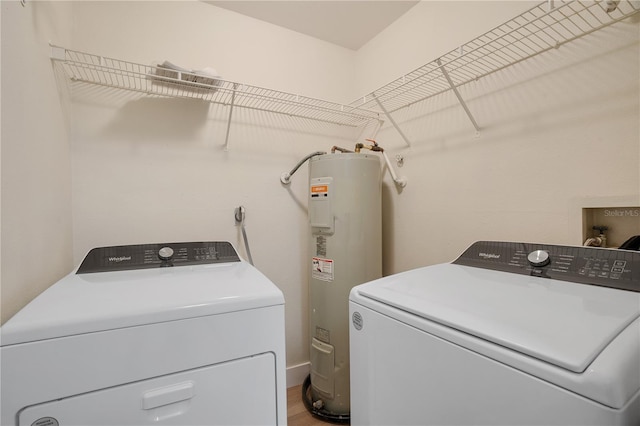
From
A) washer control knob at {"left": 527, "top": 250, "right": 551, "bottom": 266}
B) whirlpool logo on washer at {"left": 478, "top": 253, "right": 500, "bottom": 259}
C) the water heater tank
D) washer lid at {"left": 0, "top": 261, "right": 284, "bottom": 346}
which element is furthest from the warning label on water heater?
washer control knob at {"left": 527, "top": 250, "right": 551, "bottom": 266}

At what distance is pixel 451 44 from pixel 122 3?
1836 mm

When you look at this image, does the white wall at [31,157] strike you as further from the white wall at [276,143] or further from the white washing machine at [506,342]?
the white washing machine at [506,342]

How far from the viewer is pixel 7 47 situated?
2.49ft

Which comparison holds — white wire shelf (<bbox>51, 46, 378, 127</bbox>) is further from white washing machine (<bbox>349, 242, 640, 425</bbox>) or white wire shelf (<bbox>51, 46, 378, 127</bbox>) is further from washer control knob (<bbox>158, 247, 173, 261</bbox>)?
white washing machine (<bbox>349, 242, 640, 425</bbox>)

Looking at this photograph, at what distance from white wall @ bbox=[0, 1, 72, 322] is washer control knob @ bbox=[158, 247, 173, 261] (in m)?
0.37

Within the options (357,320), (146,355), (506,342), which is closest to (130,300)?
(146,355)

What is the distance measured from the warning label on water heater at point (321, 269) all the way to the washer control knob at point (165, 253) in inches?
32.2

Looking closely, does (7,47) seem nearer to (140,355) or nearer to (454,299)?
(140,355)

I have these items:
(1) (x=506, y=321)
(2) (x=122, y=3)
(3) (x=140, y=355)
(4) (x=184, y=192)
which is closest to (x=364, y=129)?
(4) (x=184, y=192)

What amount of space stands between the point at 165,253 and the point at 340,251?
90cm

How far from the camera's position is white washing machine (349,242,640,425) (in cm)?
49

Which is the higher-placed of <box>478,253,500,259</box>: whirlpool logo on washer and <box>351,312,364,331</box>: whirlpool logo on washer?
<box>478,253,500,259</box>: whirlpool logo on washer

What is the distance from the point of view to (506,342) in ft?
1.90

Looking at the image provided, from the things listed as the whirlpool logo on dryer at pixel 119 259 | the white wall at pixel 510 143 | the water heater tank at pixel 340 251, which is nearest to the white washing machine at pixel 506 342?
the white wall at pixel 510 143
